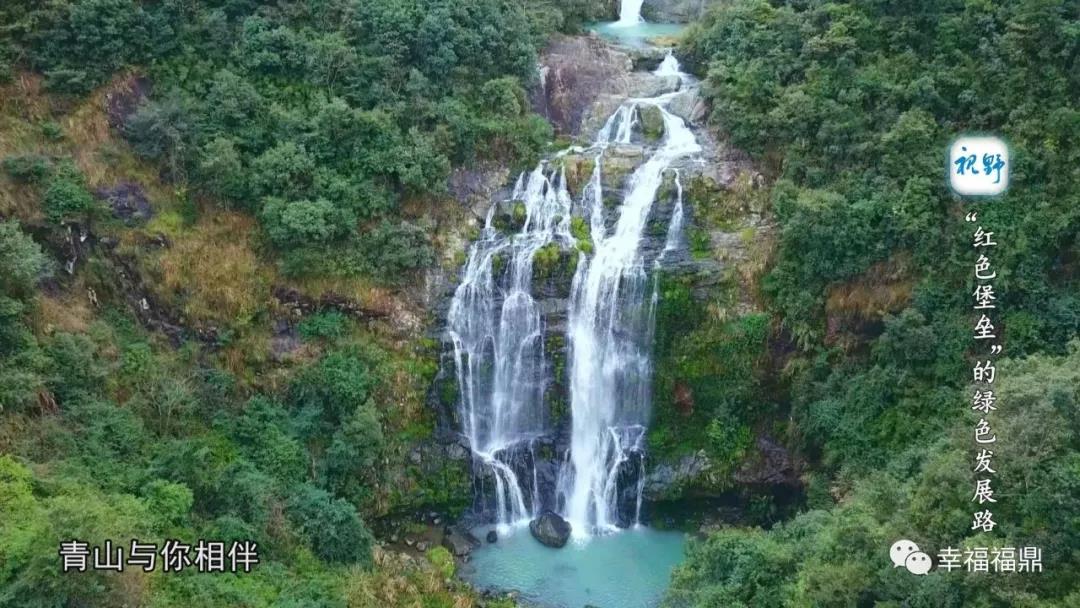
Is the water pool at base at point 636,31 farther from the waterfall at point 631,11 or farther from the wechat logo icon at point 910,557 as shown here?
the wechat logo icon at point 910,557

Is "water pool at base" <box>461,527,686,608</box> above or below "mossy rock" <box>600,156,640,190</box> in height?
below

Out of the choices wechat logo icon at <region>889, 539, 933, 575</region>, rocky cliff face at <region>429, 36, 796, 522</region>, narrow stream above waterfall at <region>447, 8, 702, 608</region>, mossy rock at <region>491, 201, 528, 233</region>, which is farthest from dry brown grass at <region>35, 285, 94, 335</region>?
wechat logo icon at <region>889, 539, 933, 575</region>

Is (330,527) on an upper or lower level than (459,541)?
upper

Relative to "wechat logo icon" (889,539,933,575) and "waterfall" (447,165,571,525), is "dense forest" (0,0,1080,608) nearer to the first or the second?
"waterfall" (447,165,571,525)

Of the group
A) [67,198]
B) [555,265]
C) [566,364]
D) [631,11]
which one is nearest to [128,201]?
[67,198]

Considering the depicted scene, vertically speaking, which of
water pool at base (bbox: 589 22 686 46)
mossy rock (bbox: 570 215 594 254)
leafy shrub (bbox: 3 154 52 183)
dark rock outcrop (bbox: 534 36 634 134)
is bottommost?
mossy rock (bbox: 570 215 594 254)

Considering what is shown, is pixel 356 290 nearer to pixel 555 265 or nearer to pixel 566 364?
pixel 555 265
